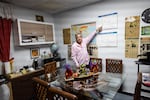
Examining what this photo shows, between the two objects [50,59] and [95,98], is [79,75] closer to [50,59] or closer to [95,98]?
[95,98]

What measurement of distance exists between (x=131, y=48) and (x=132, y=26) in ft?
1.60

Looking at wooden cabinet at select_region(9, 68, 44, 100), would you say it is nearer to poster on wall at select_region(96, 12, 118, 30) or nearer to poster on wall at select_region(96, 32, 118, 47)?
poster on wall at select_region(96, 32, 118, 47)

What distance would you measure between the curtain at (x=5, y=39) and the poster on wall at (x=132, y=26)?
2686 millimetres

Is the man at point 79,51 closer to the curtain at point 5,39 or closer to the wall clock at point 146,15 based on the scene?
the wall clock at point 146,15

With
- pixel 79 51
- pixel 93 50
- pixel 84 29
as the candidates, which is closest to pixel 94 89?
pixel 79 51

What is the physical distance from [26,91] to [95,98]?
1.84 metres

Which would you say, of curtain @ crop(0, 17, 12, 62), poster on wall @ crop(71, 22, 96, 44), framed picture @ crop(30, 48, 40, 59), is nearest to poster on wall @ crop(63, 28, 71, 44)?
poster on wall @ crop(71, 22, 96, 44)

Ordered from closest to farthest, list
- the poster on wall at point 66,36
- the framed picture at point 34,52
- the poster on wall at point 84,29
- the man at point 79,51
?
the man at point 79,51 < the poster on wall at point 84,29 < the framed picture at point 34,52 < the poster on wall at point 66,36

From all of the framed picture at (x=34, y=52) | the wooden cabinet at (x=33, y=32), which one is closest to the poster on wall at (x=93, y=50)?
the wooden cabinet at (x=33, y=32)

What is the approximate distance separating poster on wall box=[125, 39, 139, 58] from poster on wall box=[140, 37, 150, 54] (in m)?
0.10

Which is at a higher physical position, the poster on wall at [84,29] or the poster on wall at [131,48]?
the poster on wall at [84,29]

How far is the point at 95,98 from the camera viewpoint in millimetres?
1362

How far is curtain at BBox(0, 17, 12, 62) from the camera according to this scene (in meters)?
A: 2.44

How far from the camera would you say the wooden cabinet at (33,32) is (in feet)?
8.79
